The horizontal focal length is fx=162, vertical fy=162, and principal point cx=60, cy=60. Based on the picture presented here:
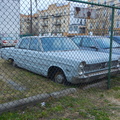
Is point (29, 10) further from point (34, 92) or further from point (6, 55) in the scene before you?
point (6, 55)

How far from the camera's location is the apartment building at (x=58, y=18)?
330 cm

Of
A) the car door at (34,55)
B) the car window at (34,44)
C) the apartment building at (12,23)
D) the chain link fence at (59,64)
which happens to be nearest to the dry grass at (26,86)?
the chain link fence at (59,64)

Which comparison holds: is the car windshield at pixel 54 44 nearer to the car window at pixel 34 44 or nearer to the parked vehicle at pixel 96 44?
the car window at pixel 34 44

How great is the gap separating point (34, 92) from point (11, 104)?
2.80 feet

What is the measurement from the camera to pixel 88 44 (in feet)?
21.4

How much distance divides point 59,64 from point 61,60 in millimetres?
128

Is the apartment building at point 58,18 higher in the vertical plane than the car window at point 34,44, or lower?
higher

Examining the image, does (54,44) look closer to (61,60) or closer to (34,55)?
(34,55)

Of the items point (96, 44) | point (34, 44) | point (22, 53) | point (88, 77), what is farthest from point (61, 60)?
point (96, 44)

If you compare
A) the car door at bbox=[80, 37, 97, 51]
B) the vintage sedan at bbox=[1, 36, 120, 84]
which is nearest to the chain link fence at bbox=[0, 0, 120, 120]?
the vintage sedan at bbox=[1, 36, 120, 84]

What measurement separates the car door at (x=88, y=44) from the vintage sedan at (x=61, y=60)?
3.71 ft

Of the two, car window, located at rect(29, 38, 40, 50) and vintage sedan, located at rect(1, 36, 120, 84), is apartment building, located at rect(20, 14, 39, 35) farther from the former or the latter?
car window, located at rect(29, 38, 40, 50)

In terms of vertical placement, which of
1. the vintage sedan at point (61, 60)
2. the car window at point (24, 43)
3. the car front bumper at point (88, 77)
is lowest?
the car front bumper at point (88, 77)

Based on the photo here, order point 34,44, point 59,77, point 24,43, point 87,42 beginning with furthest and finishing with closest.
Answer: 1. point 87,42
2. point 24,43
3. point 34,44
4. point 59,77
